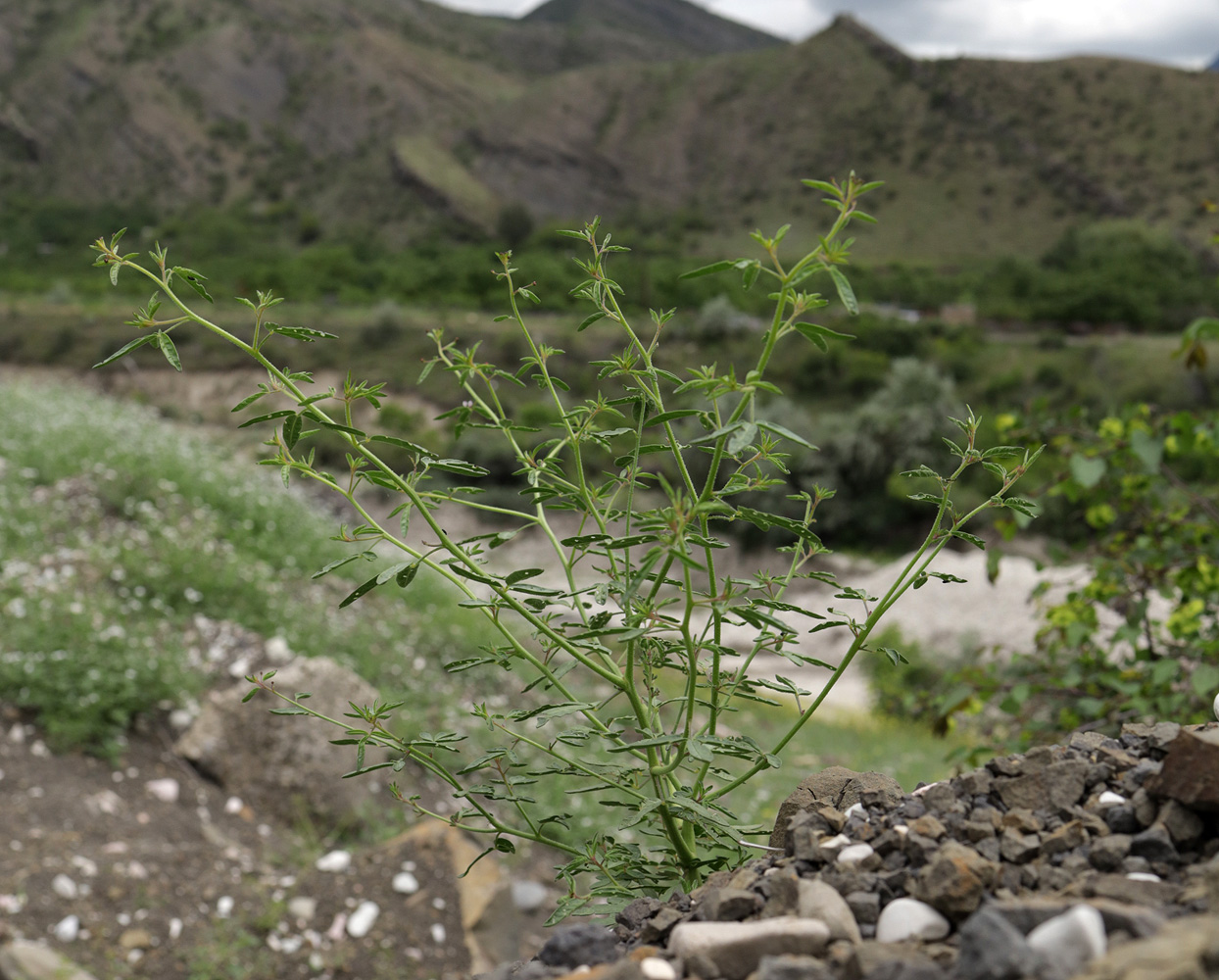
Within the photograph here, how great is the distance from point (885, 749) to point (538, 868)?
4501 mm

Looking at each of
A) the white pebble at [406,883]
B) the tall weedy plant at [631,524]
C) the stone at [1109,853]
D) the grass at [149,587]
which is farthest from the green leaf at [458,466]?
the grass at [149,587]

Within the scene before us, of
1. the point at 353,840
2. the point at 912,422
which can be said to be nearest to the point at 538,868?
the point at 353,840

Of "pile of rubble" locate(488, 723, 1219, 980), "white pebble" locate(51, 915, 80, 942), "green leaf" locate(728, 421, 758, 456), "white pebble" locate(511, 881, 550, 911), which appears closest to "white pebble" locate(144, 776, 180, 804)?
"white pebble" locate(51, 915, 80, 942)

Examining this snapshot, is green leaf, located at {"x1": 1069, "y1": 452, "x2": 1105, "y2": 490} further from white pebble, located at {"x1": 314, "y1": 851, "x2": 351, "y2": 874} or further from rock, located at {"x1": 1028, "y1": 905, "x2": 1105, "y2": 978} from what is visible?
white pebble, located at {"x1": 314, "y1": 851, "x2": 351, "y2": 874}

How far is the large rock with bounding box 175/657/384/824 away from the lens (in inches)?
172

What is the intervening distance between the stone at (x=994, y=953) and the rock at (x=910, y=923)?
151mm

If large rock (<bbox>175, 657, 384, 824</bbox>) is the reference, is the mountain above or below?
above

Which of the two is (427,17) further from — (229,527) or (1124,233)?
(229,527)

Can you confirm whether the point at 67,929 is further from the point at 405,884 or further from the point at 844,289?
the point at 844,289

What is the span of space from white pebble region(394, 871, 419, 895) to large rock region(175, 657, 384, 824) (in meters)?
0.55

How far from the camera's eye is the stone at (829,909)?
86cm

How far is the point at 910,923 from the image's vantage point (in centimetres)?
87

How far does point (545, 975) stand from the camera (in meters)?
0.89

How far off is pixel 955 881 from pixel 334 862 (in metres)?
3.73
